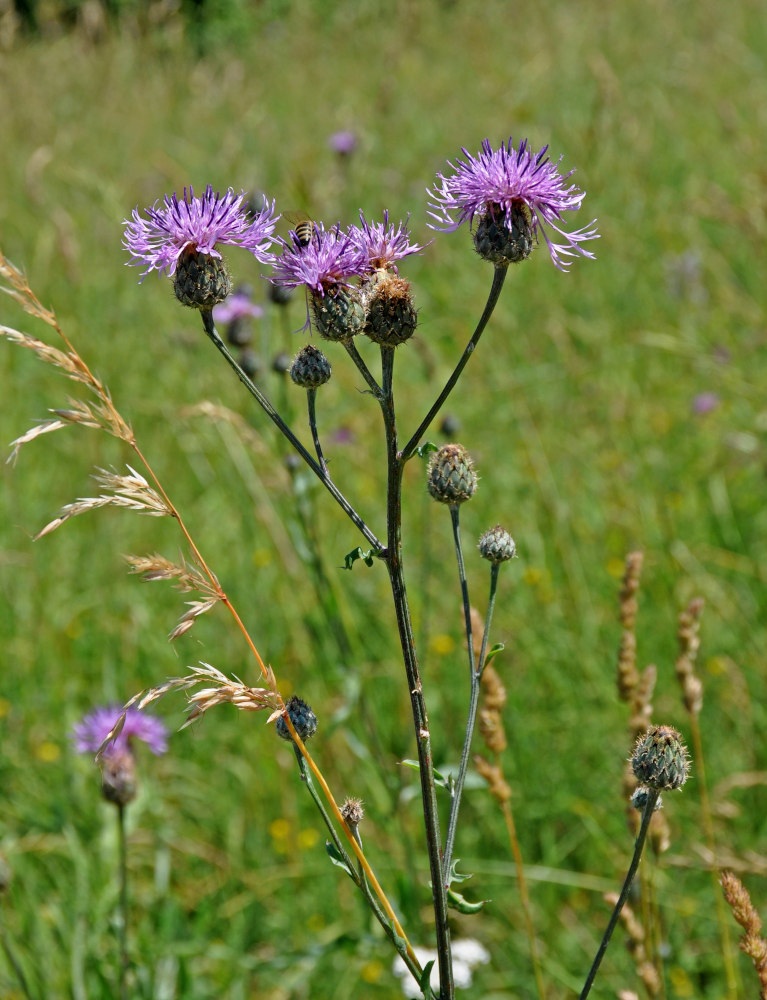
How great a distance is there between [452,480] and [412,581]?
2.02 m

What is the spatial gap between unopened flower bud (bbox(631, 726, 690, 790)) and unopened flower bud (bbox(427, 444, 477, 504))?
45cm

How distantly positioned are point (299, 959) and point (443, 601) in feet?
4.83

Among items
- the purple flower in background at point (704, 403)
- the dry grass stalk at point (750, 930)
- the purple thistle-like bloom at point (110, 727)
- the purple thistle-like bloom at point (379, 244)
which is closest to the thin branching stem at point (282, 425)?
the purple thistle-like bloom at point (379, 244)

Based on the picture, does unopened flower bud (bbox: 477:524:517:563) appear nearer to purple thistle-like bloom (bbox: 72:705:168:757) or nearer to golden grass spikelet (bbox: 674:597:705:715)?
golden grass spikelet (bbox: 674:597:705:715)

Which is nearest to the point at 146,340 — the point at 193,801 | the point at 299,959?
the point at 193,801

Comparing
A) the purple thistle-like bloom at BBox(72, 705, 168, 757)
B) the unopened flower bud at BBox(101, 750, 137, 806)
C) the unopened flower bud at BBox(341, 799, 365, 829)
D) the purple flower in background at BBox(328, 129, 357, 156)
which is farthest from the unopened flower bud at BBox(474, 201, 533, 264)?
the purple flower in background at BBox(328, 129, 357, 156)

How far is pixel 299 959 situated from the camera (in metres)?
2.07

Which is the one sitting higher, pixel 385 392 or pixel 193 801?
pixel 385 392

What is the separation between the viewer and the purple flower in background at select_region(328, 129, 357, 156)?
15.9 ft

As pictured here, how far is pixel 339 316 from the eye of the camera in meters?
1.25

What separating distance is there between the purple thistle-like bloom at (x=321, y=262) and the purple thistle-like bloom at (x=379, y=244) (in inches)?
0.4

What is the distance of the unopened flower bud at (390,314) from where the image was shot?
4.00 feet

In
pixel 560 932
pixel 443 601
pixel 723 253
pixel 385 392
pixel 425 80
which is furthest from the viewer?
pixel 425 80

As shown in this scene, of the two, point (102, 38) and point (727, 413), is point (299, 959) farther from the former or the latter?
point (102, 38)
